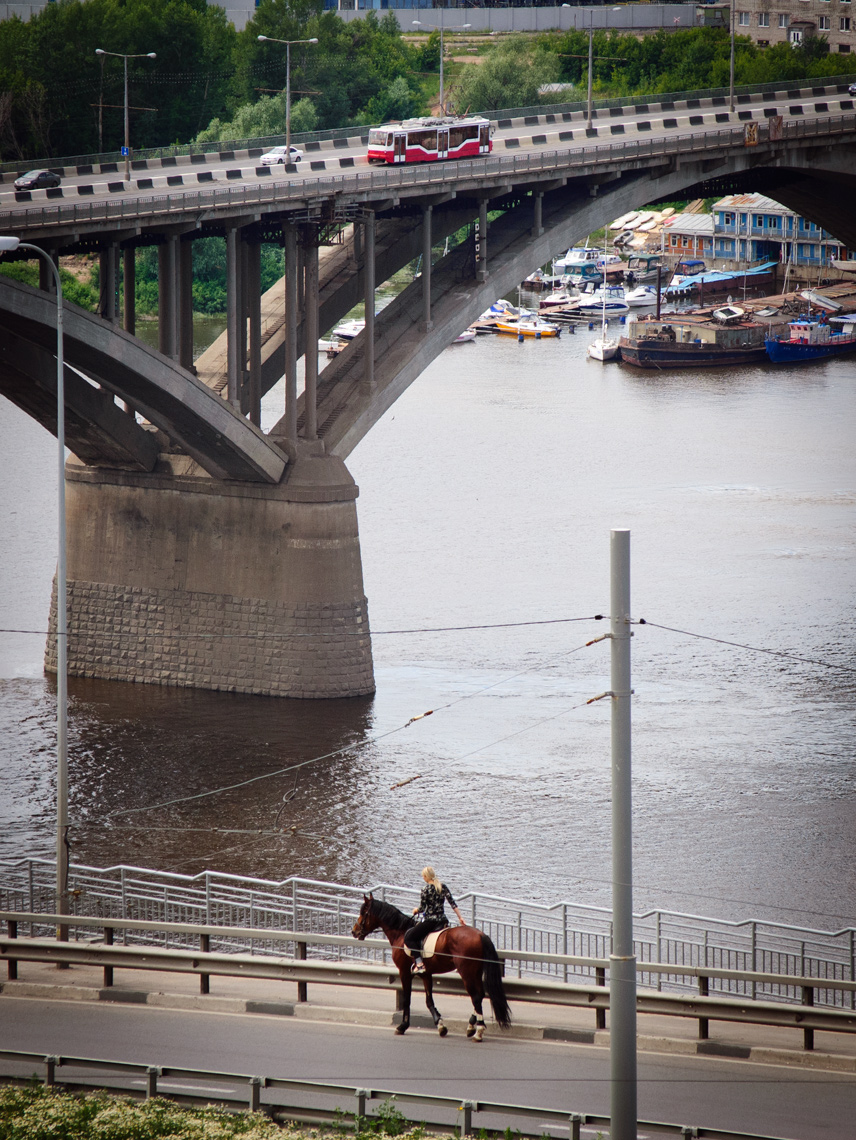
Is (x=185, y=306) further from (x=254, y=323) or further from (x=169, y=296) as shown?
(x=169, y=296)

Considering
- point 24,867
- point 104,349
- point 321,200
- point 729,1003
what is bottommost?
point 24,867

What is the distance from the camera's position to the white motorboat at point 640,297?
326 feet

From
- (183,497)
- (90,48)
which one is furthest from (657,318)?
(183,497)

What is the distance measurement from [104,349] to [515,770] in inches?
431

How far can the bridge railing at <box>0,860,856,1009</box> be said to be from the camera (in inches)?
847

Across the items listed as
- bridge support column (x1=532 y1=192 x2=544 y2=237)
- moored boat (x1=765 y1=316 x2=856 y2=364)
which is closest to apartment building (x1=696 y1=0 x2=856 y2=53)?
moored boat (x1=765 y1=316 x2=856 y2=364)

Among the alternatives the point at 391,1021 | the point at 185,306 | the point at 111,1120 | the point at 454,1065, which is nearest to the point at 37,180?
the point at 185,306

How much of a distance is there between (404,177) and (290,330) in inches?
173

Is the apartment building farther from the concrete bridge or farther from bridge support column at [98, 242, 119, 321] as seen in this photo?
bridge support column at [98, 242, 119, 321]

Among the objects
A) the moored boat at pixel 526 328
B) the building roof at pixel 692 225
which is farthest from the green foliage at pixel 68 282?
the building roof at pixel 692 225

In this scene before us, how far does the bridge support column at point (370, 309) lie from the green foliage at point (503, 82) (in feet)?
167

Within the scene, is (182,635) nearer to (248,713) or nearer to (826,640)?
(248,713)

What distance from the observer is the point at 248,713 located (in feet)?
120

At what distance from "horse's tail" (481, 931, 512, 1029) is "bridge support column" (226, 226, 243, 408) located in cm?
2169
